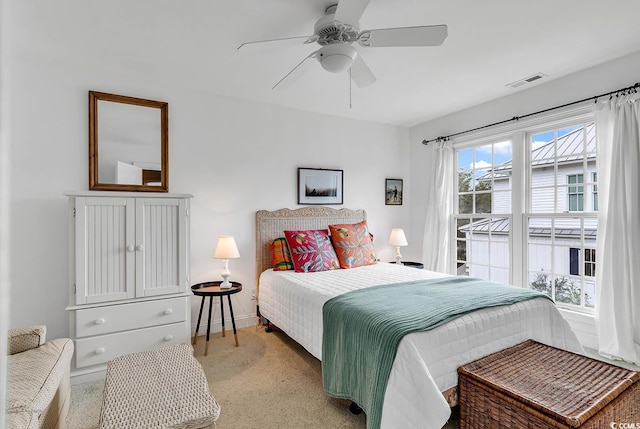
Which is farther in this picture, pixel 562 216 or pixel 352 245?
pixel 352 245

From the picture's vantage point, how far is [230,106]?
3.57 metres

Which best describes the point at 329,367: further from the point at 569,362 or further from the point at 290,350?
the point at 569,362

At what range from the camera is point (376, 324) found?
6.00ft

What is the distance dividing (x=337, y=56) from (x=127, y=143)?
6.98 feet

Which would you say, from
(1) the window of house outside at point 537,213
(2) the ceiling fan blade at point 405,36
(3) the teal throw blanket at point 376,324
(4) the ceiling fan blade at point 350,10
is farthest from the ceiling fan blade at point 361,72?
(1) the window of house outside at point 537,213

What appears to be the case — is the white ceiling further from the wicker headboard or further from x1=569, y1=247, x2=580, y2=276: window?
x1=569, y1=247, x2=580, y2=276: window

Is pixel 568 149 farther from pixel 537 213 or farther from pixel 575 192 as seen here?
pixel 537 213

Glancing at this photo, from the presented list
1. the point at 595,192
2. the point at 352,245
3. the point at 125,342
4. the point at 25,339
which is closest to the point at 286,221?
the point at 352,245

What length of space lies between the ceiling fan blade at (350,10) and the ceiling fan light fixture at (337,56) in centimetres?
18

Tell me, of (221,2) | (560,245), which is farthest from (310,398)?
(560,245)

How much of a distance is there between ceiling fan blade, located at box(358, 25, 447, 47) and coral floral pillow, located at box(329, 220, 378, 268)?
2123mm

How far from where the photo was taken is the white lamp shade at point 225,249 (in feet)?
10.4

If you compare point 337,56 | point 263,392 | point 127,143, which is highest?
point 337,56

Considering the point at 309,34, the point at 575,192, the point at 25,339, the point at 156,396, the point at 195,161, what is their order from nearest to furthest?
the point at 156,396
the point at 25,339
the point at 309,34
the point at 575,192
the point at 195,161
